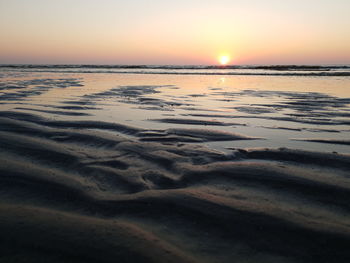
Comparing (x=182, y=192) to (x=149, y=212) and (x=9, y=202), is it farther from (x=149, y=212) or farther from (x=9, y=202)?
(x=9, y=202)

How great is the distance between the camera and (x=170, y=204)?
7.68ft

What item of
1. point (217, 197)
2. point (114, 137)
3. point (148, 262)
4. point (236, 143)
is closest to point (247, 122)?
point (236, 143)

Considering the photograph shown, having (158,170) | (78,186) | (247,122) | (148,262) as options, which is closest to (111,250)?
(148,262)

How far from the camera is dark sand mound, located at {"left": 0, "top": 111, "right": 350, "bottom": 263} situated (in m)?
1.75

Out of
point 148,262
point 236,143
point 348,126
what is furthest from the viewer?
point 348,126

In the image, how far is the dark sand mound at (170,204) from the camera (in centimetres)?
175

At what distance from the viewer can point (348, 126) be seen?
18.4ft

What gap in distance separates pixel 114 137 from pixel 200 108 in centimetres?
389

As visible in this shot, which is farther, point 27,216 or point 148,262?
point 27,216

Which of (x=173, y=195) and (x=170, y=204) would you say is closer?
(x=170, y=204)

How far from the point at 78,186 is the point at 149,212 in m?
0.83

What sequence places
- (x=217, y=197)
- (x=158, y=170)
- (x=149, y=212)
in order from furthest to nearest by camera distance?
(x=158, y=170), (x=217, y=197), (x=149, y=212)

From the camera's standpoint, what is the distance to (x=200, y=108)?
7918mm

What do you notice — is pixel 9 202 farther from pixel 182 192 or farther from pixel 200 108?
pixel 200 108
